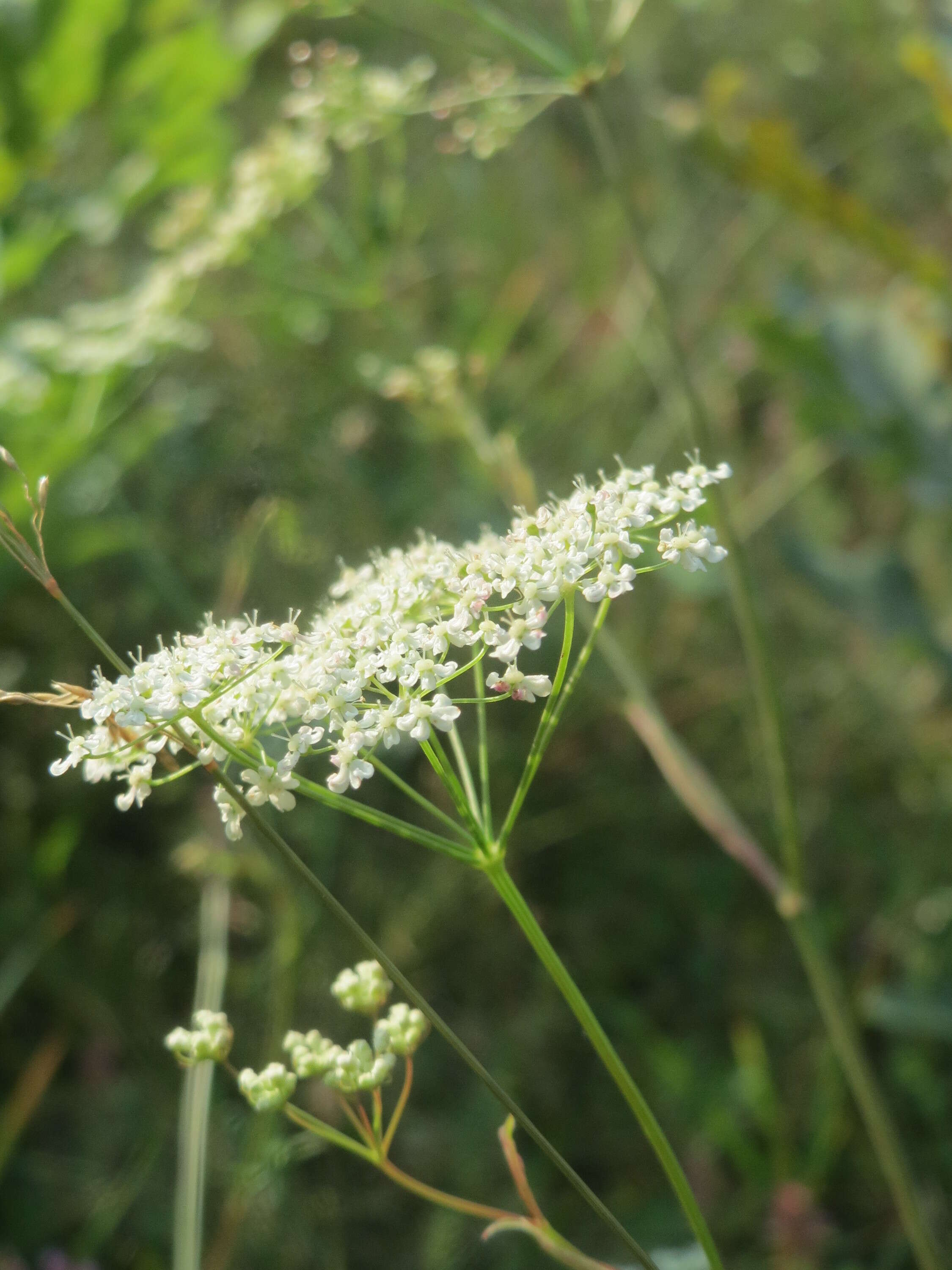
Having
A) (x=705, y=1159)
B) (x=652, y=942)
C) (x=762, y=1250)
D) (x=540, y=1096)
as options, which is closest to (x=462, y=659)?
(x=652, y=942)

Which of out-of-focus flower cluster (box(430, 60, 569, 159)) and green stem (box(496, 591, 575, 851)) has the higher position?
out-of-focus flower cluster (box(430, 60, 569, 159))

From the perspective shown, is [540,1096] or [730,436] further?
[730,436]

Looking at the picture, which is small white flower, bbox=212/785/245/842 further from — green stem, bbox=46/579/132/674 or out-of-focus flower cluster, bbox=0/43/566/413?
out-of-focus flower cluster, bbox=0/43/566/413

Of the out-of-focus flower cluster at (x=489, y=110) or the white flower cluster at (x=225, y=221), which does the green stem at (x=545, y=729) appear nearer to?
the out-of-focus flower cluster at (x=489, y=110)

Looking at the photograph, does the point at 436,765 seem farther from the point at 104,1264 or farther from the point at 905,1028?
the point at 104,1264

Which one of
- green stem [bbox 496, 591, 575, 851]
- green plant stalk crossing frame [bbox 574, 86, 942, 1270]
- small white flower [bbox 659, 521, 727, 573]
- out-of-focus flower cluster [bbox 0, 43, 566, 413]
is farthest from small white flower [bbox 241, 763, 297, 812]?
out-of-focus flower cluster [bbox 0, 43, 566, 413]

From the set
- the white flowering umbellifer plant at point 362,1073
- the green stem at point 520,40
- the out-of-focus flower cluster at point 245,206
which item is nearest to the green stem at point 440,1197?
the white flowering umbellifer plant at point 362,1073
